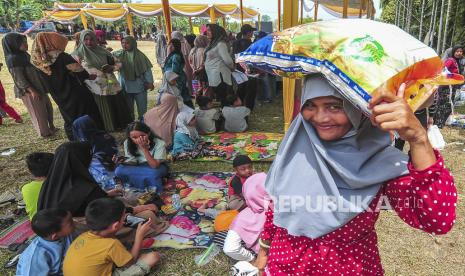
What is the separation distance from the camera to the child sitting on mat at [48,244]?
212 cm

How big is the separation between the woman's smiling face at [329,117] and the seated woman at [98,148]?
3338 mm

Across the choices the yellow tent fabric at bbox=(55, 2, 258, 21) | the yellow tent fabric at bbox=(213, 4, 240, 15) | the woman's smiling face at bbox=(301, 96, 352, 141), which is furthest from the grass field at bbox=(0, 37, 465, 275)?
the yellow tent fabric at bbox=(213, 4, 240, 15)

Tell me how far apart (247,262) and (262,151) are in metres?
2.34

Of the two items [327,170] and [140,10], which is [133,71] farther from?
[140,10]

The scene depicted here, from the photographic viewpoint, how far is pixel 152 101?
25.6 feet

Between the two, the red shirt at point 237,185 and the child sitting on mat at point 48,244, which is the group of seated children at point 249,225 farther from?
the child sitting on mat at point 48,244

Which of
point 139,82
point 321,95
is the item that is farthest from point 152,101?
point 321,95

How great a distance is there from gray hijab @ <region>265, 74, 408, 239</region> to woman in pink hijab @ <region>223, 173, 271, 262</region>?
1.28 m

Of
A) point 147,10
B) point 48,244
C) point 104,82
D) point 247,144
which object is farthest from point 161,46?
point 147,10

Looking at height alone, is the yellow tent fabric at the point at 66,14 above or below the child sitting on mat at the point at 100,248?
above

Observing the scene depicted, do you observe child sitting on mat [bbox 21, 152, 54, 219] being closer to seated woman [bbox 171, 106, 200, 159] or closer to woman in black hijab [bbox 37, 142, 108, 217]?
woman in black hijab [bbox 37, 142, 108, 217]

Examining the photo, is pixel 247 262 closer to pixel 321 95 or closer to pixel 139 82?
pixel 321 95

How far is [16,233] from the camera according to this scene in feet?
9.64

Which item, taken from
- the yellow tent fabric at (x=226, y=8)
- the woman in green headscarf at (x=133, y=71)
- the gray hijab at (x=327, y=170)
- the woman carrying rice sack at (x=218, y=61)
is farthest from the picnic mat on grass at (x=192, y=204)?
the yellow tent fabric at (x=226, y=8)
